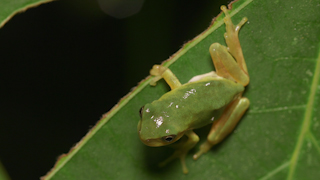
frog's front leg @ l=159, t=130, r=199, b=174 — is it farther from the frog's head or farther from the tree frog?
the frog's head

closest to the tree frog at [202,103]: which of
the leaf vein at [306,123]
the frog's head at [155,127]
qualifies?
the frog's head at [155,127]

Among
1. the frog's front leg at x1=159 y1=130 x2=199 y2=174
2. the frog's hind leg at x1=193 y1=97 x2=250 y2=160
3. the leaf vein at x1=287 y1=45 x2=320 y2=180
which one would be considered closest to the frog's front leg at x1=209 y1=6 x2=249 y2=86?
the frog's hind leg at x1=193 y1=97 x2=250 y2=160

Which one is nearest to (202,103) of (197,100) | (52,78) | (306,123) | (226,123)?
(197,100)

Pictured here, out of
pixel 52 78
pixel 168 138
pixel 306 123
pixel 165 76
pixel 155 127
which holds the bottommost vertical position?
pixel 306 123

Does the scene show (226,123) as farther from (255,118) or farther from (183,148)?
(183,148)

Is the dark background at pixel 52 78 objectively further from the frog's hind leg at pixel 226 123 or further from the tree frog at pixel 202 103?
the frog's hind leg at pixel 226 123

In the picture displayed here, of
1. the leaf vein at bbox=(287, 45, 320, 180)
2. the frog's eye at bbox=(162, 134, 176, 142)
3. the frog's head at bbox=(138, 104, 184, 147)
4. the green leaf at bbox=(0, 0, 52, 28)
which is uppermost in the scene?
the green leaf at bbox=(0, 0, 52, 28)
